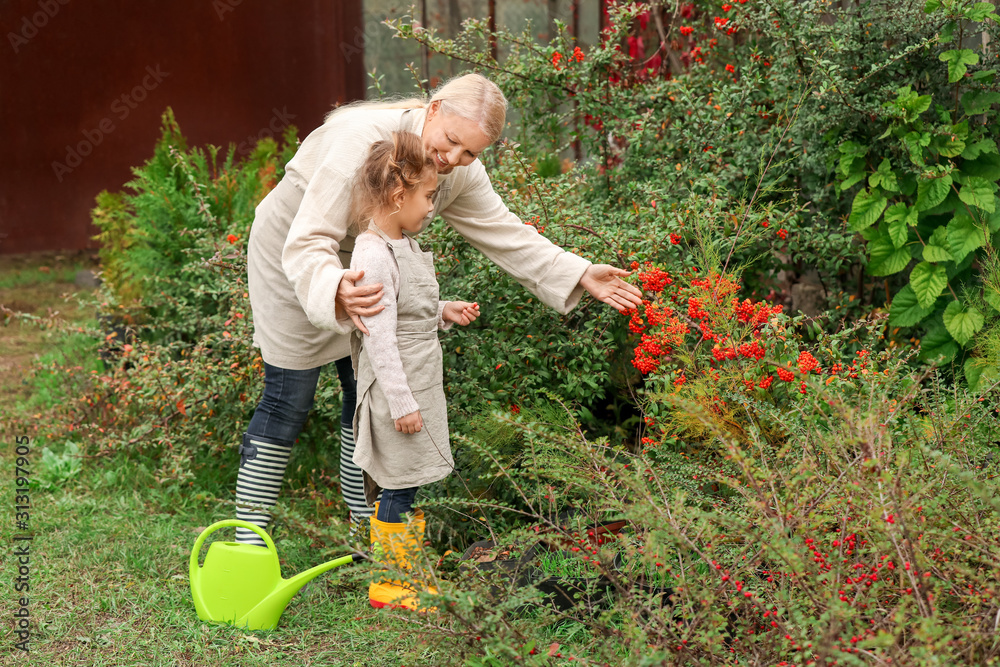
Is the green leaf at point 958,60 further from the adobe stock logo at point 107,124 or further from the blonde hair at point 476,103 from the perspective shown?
the adobe stock logo at point 107,124

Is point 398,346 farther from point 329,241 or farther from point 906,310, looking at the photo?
point 906,310

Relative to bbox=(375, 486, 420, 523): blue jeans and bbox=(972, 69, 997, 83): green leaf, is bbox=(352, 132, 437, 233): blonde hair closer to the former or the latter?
bbox=(375, 486, 420, 523): blue jeans

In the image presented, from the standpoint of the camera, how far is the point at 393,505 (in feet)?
8.30

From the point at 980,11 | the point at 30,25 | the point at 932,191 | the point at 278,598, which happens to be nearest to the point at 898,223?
the point at 932,191

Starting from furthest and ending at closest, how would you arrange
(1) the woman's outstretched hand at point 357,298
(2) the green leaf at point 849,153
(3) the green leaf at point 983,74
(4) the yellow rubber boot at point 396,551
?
(2) the green leaf at point 849,153
(3) the green leaf at point 983,74
(1) the woman's outstretched hand at point 357,298
(4) the yellow rubber boot at point 396,551

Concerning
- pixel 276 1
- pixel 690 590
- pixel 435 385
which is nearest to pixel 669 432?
pixel 435 385

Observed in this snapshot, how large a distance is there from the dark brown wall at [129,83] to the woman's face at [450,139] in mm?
5518

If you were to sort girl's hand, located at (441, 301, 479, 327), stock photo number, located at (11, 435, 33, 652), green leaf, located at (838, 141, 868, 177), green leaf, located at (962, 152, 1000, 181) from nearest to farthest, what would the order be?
stock photo number, located at (11, 435, 33, 652), girl's hand, located at (441, 301, 479, 327), green leaf, located at (962, 152, 1000, 181), green leaf, located at (838, 141, 868, 177)

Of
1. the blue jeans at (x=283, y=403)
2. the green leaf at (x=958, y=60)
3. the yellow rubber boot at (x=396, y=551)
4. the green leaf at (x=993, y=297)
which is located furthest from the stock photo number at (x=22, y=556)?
the green leaf at (x=958, y=60)

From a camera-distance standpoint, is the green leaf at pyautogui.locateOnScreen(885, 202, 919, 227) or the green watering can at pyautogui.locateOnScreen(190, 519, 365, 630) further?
the green leaf at pyautogui.locateOnScreen(885, 202, 919, 227)

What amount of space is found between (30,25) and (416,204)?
624 centimetres

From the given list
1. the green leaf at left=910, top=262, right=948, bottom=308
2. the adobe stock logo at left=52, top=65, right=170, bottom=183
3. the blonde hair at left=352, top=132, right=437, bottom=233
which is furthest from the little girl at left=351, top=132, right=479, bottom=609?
the adobe stock logo at left=52, top=65, right=170, bottom=183

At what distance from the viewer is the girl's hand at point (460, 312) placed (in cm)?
259

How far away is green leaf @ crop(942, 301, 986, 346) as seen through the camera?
9.48 ft
